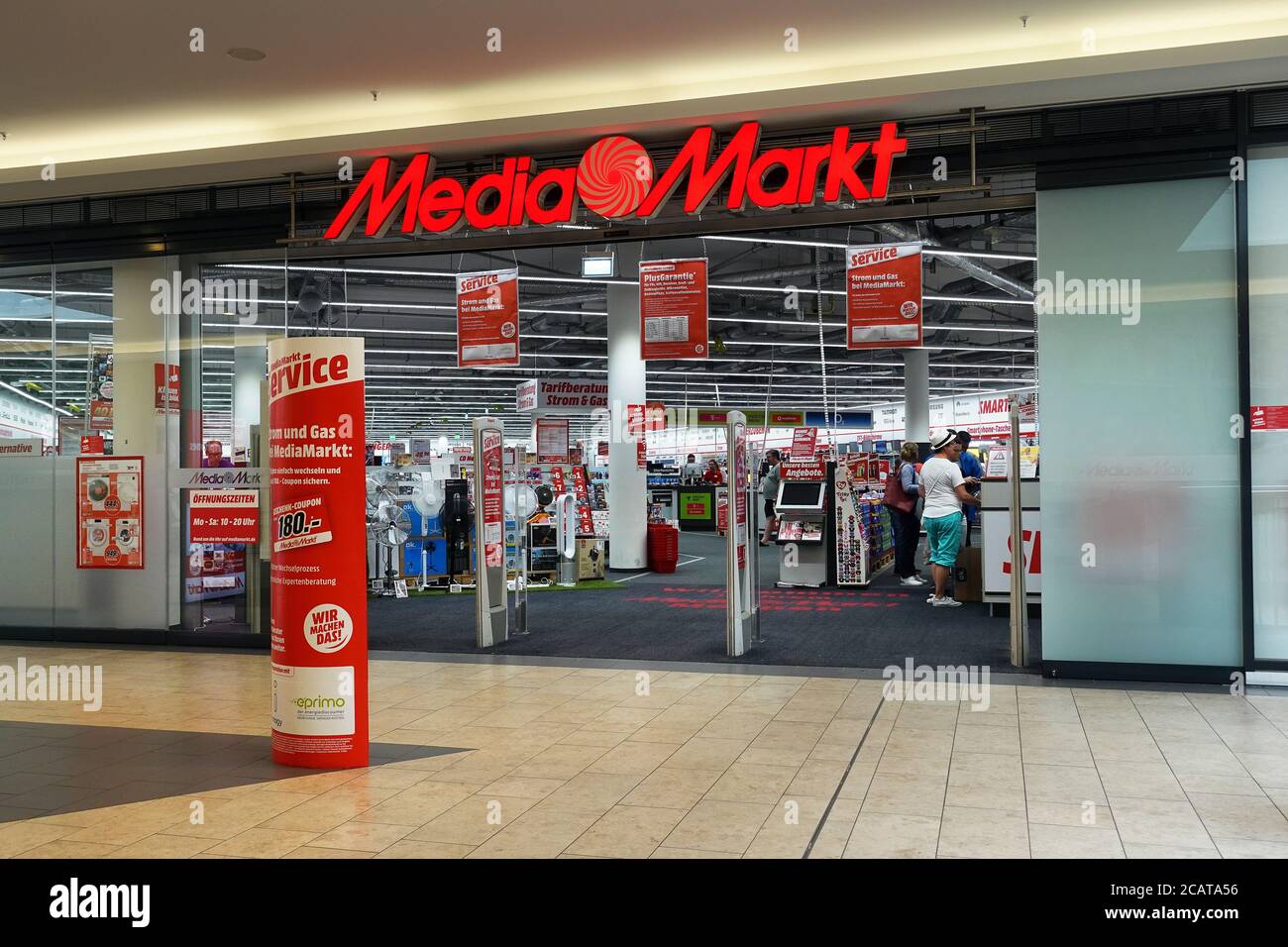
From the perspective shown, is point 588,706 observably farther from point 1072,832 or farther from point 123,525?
point 123,525

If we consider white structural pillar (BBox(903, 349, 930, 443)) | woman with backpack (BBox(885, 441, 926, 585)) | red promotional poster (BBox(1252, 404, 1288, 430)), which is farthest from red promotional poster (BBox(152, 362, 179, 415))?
white structural pillar (BBox(903, 349, 930, 443))

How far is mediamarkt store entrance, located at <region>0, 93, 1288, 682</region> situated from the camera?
6.16m

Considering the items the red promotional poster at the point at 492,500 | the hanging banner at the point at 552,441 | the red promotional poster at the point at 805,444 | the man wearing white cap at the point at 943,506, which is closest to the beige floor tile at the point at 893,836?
the red promotional poster at the point at 492,500

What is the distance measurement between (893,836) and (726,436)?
3998mm

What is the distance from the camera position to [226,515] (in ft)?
26.1

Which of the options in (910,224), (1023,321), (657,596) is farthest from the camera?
(1023,321)

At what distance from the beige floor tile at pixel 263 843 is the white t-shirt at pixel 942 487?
7196 millimetres

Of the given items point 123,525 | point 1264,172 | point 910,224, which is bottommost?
point 123,525

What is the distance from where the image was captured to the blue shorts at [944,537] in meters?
9.60

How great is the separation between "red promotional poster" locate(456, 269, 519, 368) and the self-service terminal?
3743mm

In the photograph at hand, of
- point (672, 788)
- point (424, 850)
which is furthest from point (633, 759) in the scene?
point (424, 850)

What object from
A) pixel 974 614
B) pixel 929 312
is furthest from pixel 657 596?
pixel 929 312
